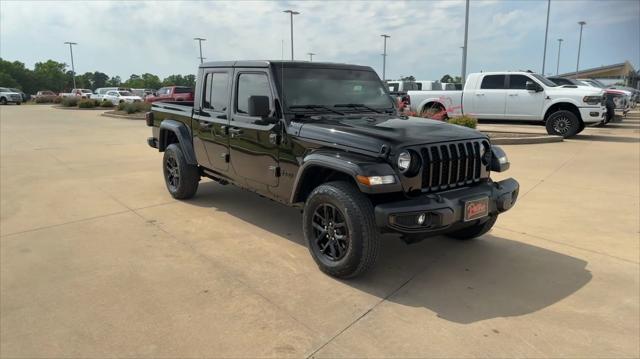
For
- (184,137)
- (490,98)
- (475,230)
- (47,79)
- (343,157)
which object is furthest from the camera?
(47,79)

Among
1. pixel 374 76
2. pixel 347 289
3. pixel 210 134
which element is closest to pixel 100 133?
pixel 210 134

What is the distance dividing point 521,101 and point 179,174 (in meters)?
10.5

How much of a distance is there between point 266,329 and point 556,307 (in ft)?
6.90

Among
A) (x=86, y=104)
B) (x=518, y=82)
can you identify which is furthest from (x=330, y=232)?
(x=86, y=104)

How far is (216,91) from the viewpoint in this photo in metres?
5.18

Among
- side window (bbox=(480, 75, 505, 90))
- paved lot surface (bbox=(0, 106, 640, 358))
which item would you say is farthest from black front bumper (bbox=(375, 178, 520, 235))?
side window (bbox=(480, 75, 505, 90))

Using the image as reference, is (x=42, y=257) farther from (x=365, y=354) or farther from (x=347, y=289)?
(x=365, y=354)

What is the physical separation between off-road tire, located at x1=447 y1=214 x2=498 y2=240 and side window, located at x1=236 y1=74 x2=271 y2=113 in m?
2.35

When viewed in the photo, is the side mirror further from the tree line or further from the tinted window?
the tree line

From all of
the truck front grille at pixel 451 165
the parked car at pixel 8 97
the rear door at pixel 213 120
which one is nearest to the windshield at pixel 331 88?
the rear door at pixel 213 120

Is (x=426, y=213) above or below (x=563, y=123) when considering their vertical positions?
below

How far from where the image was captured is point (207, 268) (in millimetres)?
3879

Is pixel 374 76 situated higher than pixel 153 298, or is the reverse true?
pixel 374 76

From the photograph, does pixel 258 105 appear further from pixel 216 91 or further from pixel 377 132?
pixel 216 91
